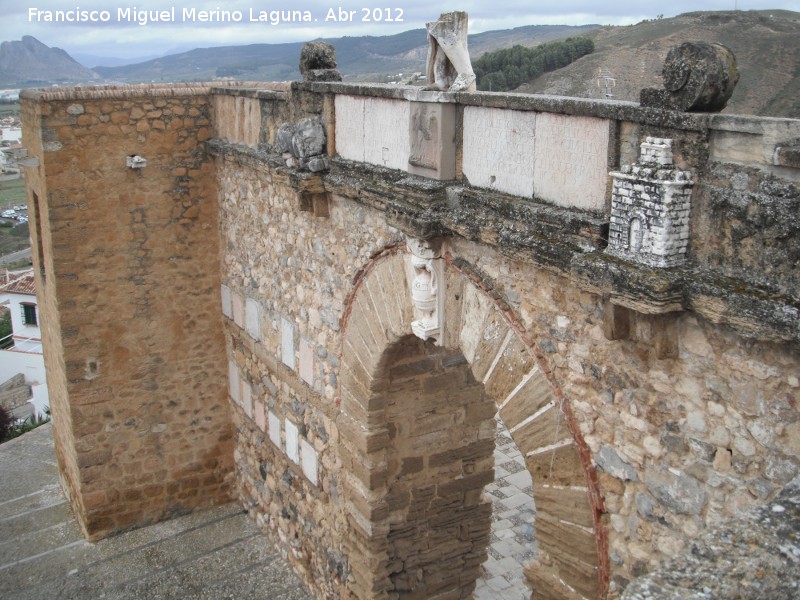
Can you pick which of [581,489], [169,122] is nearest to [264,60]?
[169,122]

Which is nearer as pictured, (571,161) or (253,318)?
(571,161)

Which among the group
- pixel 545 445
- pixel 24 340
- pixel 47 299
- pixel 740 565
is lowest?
pixel 24 340

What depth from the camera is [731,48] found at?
27.4ft

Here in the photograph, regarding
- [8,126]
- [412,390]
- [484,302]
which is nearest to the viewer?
[484,302]

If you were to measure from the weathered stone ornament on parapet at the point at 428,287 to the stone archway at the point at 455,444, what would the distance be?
0.22 feet

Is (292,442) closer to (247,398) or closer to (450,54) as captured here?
(247,398)

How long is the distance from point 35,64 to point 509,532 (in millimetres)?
144555

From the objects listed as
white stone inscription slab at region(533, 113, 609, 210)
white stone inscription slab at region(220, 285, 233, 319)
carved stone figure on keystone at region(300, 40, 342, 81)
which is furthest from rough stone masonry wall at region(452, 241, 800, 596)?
white stone inscription slab at region(220, 285, 233, 319)

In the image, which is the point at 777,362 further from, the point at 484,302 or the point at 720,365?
the point at 484,302

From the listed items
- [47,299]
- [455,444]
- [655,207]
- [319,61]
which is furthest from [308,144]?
[47,299]

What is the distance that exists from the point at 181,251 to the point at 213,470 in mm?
2349

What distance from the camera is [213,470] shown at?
8469 millimetres

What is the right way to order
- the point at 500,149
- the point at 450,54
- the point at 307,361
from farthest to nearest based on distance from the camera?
the point at 307,361 < the point at 450,54 < the point at 500,149

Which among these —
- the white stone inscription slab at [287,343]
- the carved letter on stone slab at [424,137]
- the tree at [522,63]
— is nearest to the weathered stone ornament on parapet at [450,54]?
the carved letter on stone slab at [424,137]
